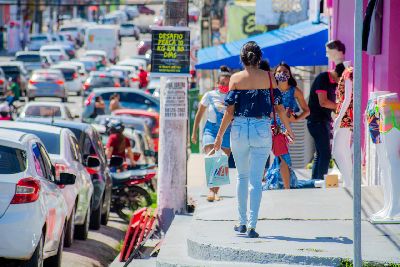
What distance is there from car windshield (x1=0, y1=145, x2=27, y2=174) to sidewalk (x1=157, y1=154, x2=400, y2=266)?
4.77 feet

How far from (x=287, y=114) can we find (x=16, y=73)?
127 ft

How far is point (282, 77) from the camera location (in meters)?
14.1

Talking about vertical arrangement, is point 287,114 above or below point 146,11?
below

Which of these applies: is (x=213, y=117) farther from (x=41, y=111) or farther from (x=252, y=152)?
(x=41, y=111)

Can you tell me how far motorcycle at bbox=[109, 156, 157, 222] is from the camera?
63.5 feet

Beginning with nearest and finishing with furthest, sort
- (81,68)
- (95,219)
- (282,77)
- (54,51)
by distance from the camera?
(282,77)
(95,219)
(81,68)
(54,51)

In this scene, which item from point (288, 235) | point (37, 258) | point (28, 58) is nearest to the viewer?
point (37, 258)

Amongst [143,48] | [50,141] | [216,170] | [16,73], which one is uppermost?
[143,48]

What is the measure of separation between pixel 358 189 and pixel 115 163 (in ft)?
33.3

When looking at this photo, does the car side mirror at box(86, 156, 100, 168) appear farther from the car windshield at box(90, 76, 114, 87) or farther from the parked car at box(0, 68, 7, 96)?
the car windshield at box(90, 76, 114, 87)

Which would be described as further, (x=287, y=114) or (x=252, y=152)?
(x=287, y=114)

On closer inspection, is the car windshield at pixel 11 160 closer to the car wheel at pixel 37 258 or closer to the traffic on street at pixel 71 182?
the traffic on street at pixel 71 182

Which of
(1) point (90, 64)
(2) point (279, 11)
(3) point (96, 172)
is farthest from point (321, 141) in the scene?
(1) point (90, 64)

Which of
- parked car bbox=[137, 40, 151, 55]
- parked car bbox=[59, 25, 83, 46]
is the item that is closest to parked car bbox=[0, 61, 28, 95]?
parked car bbox=[137, 40, 151, 55]
